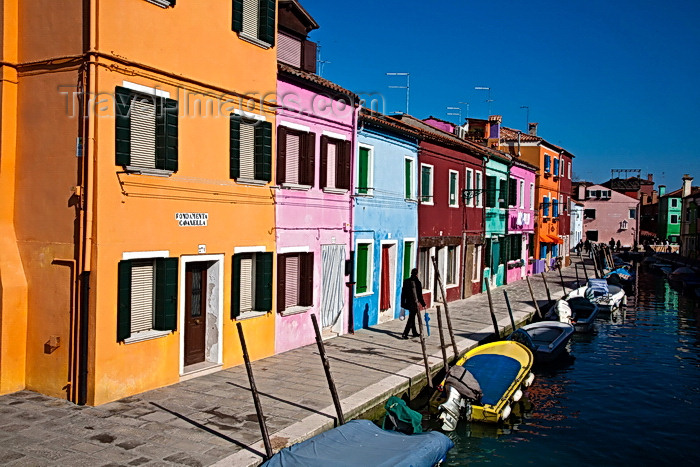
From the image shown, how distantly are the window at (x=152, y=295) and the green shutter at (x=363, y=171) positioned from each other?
7.91 metres

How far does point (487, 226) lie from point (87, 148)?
22.3 metres

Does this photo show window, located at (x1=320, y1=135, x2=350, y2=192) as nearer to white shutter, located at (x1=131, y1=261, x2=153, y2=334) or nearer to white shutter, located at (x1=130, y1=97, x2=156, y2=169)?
white shutter, located at (x1=130, y1=97, x2=156, y2=169)

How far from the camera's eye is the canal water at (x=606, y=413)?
36.3ft

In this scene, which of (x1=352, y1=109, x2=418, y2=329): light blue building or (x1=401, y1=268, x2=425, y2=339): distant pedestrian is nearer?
(x1=401, y1=268, x2=425, y2=339): distant pedestrian

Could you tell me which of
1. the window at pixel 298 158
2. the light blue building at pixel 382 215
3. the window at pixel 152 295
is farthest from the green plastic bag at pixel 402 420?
the light blue building at pixel 382 215

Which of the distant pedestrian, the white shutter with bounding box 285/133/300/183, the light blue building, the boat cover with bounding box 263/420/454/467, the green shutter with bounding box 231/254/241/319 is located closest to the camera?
the boat cover with bounding box 263/420/454/467

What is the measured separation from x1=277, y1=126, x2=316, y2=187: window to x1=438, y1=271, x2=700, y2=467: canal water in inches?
265

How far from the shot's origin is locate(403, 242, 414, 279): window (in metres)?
21.2

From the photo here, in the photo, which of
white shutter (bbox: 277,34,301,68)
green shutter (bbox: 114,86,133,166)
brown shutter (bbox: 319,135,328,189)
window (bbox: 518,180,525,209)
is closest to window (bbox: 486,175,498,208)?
window (bbox: 518,180,525,209)

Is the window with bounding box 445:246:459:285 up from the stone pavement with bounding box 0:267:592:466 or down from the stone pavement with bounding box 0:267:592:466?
up


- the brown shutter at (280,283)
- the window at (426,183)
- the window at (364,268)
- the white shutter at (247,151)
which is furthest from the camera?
the window at (426,183)

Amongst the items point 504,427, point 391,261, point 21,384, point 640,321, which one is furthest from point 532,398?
point 640,321

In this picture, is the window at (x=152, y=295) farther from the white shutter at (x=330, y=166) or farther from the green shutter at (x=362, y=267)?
the green shutter at (x=362, y=267)

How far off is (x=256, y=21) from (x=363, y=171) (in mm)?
6134
